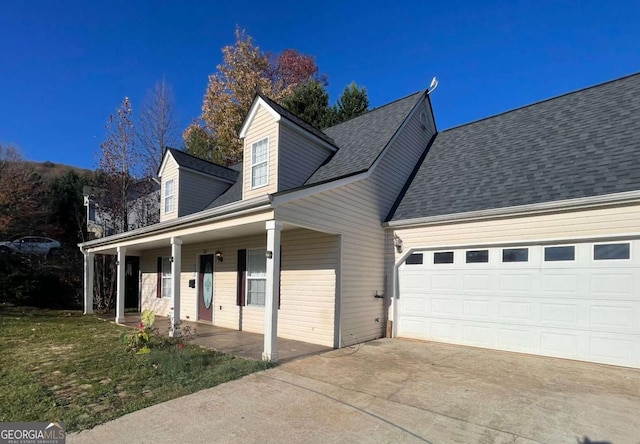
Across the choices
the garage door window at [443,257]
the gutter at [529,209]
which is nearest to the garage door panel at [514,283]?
the garage door window at [443,257]

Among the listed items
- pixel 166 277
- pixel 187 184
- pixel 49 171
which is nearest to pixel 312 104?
pixel 187 184

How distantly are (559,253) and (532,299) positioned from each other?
3.30 ft

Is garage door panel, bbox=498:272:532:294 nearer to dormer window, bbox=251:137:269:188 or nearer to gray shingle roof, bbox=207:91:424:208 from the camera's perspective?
gray shingle roof, bbox=207:91:424:208

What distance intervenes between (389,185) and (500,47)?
672cm

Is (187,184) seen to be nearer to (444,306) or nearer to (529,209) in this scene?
(444,306)

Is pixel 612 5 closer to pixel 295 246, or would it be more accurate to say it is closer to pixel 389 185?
pixel 389 185

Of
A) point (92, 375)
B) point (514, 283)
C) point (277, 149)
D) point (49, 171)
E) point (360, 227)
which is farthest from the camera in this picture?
point (49, 171)

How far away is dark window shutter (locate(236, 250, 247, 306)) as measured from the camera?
33.6ft

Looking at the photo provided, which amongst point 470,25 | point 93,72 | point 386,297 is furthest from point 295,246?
point 93,72

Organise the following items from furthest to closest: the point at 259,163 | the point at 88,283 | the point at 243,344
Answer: the point at 88,283 → the point at 259,163 → the point at 243,344

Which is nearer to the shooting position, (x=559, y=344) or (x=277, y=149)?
(x=559, y=344)

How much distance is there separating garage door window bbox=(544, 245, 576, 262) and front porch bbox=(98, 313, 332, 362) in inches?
183

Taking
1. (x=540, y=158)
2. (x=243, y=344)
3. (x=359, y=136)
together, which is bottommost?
(x=243, y=344)

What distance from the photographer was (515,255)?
291 inches
